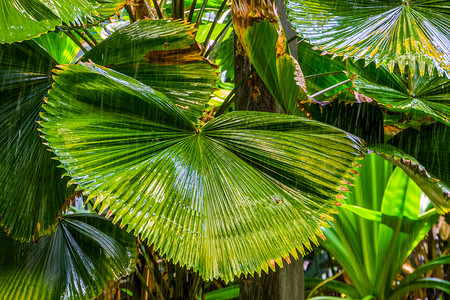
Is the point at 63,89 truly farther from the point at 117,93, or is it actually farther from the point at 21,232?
the point at 21,232

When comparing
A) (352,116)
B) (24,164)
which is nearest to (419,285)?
(352,116)

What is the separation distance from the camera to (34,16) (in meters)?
0.75

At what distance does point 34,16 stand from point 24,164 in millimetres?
284

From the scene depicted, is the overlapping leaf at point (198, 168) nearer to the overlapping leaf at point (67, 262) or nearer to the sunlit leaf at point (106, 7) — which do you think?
the sunlit leaf at point (106, 7)

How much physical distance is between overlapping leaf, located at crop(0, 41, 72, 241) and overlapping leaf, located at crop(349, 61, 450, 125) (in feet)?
2.27

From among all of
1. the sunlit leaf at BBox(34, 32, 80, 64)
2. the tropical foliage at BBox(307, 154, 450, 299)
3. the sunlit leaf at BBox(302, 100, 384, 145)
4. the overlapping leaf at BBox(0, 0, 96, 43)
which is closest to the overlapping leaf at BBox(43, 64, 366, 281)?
the overlapping leaf at BBox(0, 0, 96, 43)

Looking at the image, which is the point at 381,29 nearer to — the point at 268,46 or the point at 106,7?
the point at 268,46

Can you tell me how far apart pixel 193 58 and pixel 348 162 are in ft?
1.30

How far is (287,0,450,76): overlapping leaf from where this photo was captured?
74 centimetres

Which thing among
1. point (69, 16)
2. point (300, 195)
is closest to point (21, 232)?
point (69, 16)

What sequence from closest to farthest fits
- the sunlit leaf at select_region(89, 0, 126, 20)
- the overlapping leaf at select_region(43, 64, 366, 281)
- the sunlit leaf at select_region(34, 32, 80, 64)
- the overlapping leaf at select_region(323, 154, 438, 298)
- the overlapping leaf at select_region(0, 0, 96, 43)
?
the overlapping leaf at select_region(43, 64, 366, 281) → the overlapping leaf at select_region(0, 0, 96, 43) → the sunlit leaf at select_region(89, 0, 126, 20) → the sunlit leaf at select_region(34, 32, 80, 64) → the overlapping leaf at select_region(323, 154, 438, 298)

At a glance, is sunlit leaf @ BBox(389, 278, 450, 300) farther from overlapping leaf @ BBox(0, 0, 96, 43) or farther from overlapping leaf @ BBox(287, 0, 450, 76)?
overlapping leaf @ BBox(0, 0, 96, 43)

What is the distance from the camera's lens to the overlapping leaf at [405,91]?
878 millimetres

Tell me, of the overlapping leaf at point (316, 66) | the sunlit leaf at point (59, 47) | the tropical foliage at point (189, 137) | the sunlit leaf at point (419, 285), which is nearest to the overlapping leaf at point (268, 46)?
the tropical foliage at point (189, 137)
